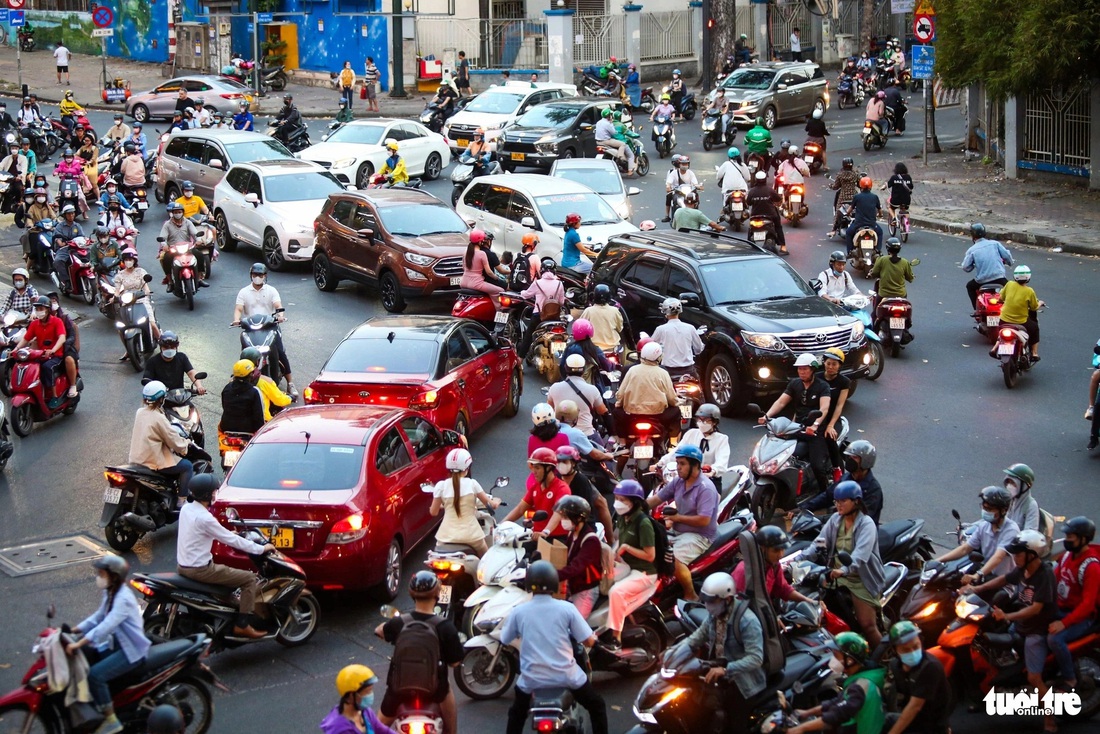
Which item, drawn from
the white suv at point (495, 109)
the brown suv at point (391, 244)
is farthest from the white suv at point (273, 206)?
the white suv at point (495, 109)

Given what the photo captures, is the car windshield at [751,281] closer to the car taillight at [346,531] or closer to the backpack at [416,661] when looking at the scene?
the car taillight at [346,531]

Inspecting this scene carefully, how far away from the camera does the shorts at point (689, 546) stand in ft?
33.3

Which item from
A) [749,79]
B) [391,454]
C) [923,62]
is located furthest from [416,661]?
[749,79]

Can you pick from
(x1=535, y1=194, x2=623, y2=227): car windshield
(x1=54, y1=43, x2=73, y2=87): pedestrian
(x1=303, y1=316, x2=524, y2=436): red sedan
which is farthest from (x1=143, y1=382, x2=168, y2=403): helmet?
(x1=54, y1=43, x2=73, y2=87): pedestrian

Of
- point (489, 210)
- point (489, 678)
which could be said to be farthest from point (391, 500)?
point (489, 210)

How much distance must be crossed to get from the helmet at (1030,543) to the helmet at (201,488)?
5649 mm

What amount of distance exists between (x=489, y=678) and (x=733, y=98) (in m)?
29.8

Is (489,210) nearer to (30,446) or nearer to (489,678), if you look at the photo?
(30,446)

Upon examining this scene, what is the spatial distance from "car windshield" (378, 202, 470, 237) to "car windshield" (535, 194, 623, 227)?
4.45 ft

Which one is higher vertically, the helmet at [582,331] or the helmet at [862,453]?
the helmet at [582,331]

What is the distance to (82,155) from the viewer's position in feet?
94.3

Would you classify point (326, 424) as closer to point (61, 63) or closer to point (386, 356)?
point (386, 356)

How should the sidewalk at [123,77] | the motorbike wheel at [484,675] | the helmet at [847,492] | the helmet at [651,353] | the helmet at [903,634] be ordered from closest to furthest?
the helmet at [903,634], the motorbike wheel at [484,675], the helmet at [847,492], the helmet at [651,353], the sidewalk at [123,77]

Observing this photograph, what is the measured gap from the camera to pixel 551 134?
30953 mm
